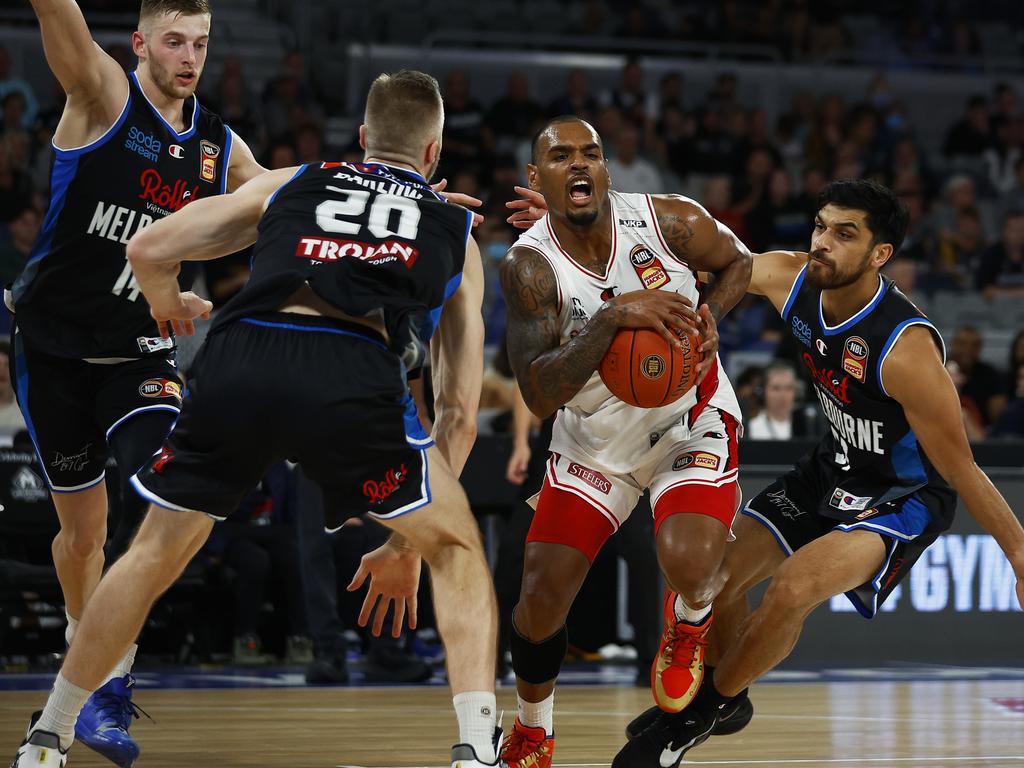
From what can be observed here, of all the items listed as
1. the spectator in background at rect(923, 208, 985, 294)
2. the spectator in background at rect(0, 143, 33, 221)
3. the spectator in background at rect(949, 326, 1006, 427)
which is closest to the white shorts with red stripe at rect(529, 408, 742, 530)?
the spectator in background at rect(949, 326, 1006, 427)

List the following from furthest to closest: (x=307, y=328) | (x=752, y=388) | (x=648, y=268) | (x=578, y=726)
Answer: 1. (x=752, y=388)
2. (x=578, y=726)
3. (x=648, y=268)
4. (x=307, y=328)

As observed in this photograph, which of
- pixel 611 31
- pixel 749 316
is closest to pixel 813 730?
pixel 749 316

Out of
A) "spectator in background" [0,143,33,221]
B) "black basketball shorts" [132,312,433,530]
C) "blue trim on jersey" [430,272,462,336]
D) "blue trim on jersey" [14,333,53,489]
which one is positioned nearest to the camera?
"black basketball shorts" [132,312,433,530]

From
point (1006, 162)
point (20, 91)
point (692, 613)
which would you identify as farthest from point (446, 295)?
point (1006, 162)

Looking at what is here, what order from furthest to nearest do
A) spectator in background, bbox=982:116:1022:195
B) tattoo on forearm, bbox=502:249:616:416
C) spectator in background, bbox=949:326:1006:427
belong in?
spectator in background, bbox=982:116:1022:195 → spectator in background, bbox=949:326:1006:427 → tattoo on forearm, bbox=502:249:616:416

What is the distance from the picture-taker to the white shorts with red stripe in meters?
5.08

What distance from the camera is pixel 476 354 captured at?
4.30m

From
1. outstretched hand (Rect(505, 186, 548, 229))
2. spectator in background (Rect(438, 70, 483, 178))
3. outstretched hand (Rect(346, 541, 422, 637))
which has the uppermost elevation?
spectator in background (Rect(438, 70, 483, 178))

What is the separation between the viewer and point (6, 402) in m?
8.90

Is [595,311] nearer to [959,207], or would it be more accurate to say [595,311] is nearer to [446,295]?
[446,295]

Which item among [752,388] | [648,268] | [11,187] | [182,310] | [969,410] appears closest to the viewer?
[182,310]

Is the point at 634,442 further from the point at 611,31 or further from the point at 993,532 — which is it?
the point at 611,31

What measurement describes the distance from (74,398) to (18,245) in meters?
5.87

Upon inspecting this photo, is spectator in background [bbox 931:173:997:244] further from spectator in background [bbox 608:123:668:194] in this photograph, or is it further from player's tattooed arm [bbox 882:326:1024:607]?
player's tattooed arm [bbox 882:326:1024:607]
